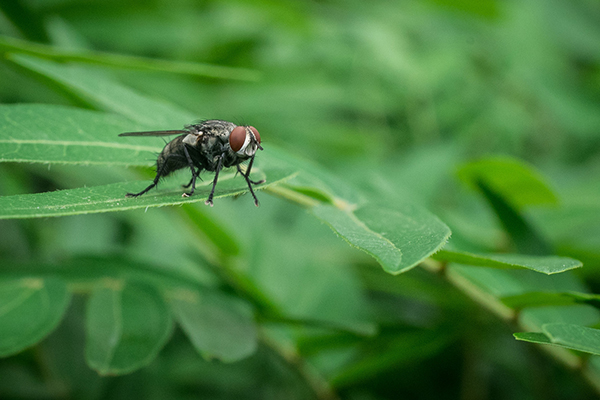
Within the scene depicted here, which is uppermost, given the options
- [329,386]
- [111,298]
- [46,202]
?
[46,202]

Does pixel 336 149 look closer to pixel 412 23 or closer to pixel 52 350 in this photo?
pixel 412 23

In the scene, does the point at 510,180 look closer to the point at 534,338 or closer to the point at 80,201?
the point at 534,338

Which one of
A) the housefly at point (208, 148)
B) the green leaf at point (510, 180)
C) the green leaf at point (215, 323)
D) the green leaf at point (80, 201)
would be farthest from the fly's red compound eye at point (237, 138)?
the green leaf at point (510, 180)

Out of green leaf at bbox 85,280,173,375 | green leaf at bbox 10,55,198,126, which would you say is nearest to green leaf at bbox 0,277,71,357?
green leaf at bbox 85,280,173,375

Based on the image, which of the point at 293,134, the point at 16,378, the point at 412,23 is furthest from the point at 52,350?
the point at 412,23

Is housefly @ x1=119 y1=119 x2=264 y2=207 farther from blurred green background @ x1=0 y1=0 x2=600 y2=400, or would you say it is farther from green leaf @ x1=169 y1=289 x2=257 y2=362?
green leaf @ x1=169 y1=289 x2=257 y2=362

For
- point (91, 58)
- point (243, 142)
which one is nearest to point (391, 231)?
point (243, 142)
